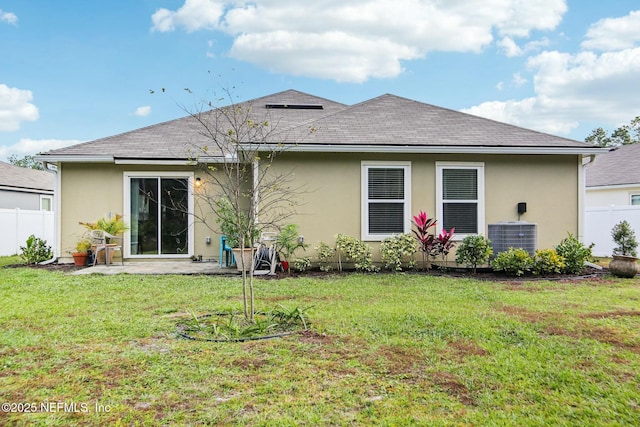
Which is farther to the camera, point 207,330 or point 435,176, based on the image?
point 435,176

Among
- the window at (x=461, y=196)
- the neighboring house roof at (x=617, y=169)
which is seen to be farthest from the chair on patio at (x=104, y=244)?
the neighboring house roof at (x=617, y=169)

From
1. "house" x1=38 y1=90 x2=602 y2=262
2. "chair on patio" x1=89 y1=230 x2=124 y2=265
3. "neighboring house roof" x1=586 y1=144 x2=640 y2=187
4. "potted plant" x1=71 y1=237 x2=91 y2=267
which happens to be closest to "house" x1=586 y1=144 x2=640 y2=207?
"neighboring house roof" x1=586 y1=144 x2=640 y2=187

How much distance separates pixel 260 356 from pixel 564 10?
1308 centimetres

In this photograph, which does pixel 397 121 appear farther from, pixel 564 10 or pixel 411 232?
pixel 564 10

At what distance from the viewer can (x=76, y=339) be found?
4340mm

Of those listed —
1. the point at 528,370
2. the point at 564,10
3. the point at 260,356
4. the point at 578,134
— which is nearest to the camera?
the point at 528,370

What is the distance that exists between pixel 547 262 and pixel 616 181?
34.9ft

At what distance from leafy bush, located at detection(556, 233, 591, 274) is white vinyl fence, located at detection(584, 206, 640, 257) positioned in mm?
5341

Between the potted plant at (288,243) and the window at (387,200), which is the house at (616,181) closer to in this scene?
the window at (387,200)

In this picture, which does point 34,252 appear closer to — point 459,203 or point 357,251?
point 357,251

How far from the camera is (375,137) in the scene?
9609 millimetres

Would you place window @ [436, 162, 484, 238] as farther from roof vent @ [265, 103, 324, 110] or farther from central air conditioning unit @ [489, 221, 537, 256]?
roof vent @ [265, 103, 324, 110]

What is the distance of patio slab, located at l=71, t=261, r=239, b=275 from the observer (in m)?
9.12

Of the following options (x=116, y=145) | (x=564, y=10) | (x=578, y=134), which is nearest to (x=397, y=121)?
(x=564, y=10)
